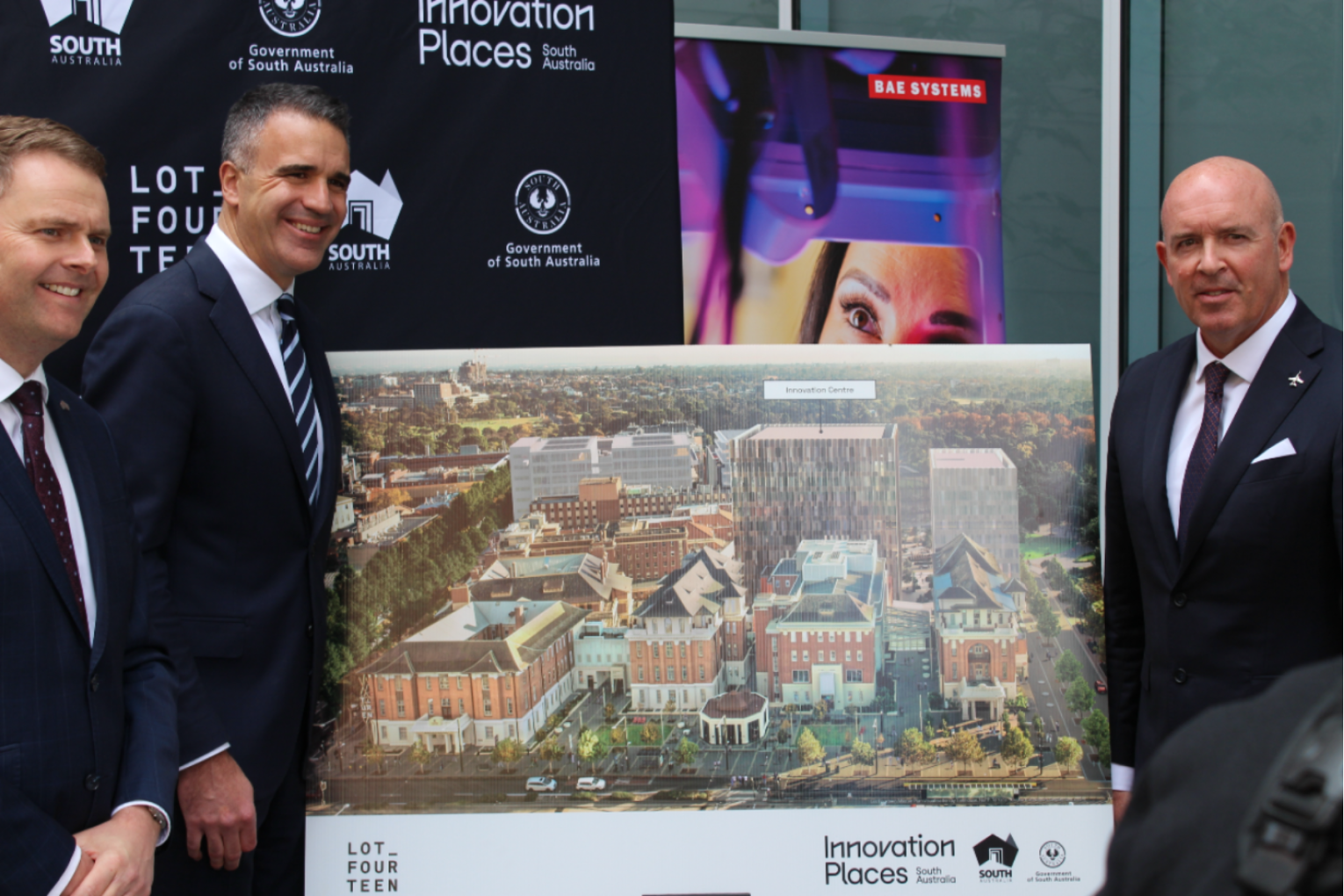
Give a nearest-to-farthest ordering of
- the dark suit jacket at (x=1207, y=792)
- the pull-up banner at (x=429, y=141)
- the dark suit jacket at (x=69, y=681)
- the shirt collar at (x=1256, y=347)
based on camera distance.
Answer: the dark suit jacket at (x=1207, y=792) → the dark suit jacket at (x=69, y=681) → the shirt collar at (x=1256, y=347) → the pull-up banner at (x=429, y=141)

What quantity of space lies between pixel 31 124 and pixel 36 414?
0.44 metres

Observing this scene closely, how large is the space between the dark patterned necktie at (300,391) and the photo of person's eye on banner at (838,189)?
1.38 metres

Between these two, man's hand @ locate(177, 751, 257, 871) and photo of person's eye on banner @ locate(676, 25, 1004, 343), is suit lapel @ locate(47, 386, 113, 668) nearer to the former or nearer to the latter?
man's hand @ locate(177, 751, 257, 871)

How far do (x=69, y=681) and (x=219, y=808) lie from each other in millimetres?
519

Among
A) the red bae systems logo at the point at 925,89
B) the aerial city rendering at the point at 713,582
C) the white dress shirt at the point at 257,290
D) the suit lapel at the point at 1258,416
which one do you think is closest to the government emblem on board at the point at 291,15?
the white dress shirt at the point at 257,290

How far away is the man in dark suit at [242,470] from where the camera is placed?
180 cm

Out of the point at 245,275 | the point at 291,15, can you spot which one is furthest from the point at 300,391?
the point at 291,15

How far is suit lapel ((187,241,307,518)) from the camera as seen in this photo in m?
1.89

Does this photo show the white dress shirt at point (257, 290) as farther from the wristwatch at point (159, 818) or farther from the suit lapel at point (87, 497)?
the wristwatch at point (159, 818)

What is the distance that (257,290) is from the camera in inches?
77.7

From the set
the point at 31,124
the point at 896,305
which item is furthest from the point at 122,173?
the point at 896,305

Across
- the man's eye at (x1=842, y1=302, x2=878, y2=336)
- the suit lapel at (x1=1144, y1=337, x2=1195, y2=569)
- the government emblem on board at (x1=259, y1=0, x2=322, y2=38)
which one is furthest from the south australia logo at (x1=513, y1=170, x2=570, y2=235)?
the suit lapel at (x1=1144, y1=337, x2=1195, y2=569)

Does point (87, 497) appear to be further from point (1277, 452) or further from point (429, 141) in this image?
point (1277, 452)

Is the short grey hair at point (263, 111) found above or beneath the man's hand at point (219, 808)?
above
